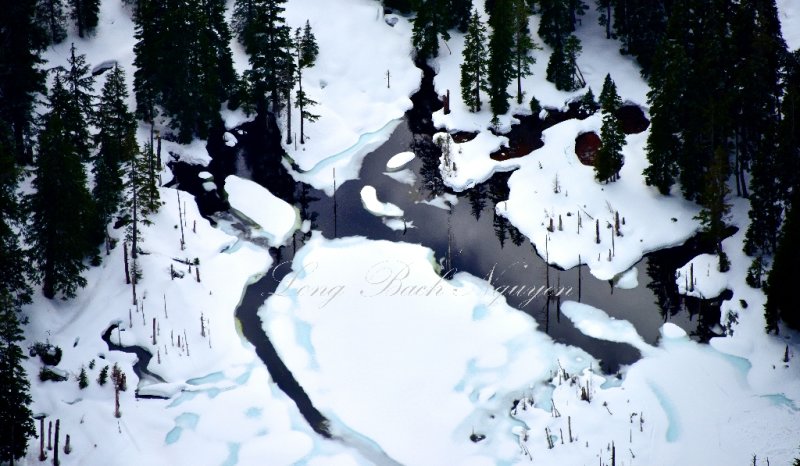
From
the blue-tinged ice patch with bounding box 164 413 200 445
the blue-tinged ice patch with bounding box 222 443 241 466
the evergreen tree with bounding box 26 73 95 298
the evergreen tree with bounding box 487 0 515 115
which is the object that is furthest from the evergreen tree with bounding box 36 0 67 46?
the blue-tinged ice patch with bounding box 222 443 241 466

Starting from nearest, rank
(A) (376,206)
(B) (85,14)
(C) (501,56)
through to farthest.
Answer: (A) (376,206) → (C) (501,56) → (B) (85,14)

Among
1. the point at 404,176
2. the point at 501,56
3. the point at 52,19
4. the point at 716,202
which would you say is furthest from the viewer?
the point at 52,19

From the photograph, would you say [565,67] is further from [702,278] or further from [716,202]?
[702,278]

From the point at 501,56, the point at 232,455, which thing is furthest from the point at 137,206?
the point at 501,56

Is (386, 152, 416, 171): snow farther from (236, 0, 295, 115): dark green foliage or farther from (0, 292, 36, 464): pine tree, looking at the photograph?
(0, 292, 36, 464): pine tree

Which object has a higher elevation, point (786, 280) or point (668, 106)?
point (668, 106)

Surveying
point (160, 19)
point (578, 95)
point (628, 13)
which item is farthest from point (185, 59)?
point (628, 13)

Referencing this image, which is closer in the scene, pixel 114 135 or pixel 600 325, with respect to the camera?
pixel 600 325
